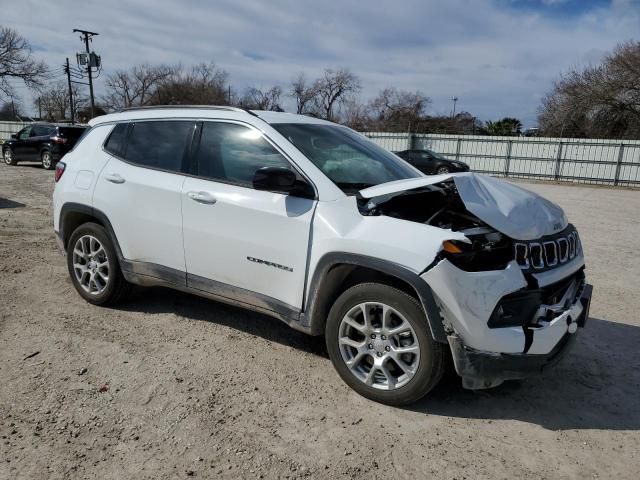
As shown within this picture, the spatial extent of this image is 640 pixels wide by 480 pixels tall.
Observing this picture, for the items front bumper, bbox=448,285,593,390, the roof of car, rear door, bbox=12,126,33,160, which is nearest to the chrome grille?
front bumper, bbox=448,285,593,390

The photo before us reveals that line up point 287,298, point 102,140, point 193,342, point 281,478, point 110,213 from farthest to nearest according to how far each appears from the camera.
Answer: point 102,140
point 110,213
point 193,342
point 287,298
point 281,478

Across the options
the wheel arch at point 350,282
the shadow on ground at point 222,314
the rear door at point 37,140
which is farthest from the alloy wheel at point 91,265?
the rear door at point 37,140

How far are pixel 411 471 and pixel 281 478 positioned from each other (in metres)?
0.67

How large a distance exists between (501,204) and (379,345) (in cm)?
114

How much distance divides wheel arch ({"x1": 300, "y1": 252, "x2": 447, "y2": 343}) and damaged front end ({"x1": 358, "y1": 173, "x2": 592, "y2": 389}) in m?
0.06

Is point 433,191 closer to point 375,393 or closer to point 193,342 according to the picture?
point 375,393

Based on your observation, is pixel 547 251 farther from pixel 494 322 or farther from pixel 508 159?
pixel 508 159

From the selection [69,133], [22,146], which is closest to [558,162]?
[69,133]

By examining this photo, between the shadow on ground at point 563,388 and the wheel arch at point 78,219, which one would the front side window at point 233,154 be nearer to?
the wheel arch at point 78,219

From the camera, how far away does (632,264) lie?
6.98 meters

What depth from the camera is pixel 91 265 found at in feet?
14.8

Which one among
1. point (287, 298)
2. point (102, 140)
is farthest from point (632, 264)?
point (102, 140)

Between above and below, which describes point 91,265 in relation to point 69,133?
below

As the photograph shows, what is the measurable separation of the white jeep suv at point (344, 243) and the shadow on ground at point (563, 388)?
424 millimetres
